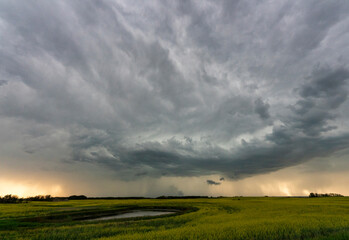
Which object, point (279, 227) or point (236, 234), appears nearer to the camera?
point (236, 234)

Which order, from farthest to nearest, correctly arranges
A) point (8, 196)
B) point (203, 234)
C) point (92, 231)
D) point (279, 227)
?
1. point (8, 196)
2. point (92, 231)
3. point (279, 227)
4. point (203, 234)

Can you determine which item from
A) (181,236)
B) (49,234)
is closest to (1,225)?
(49,234)

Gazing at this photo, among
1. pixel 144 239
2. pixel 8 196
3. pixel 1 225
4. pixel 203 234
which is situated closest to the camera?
pixel 144 239

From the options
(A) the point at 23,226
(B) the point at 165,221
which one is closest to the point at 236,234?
(B) the point at 165,221

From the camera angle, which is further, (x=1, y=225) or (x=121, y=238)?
(x=1, y=225)

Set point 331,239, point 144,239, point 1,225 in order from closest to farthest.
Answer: point 331,239 → point 144,239 → point 1,225

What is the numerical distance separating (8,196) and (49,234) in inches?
5071

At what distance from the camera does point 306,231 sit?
1733cm

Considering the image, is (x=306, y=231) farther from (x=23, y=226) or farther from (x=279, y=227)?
(x=23, y=226)

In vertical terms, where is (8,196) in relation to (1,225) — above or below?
above

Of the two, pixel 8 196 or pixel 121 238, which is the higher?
pixel 8 196

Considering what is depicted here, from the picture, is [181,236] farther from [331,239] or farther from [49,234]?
[49,234]

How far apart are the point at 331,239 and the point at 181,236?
10.8 m

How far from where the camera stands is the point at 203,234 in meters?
17.5
